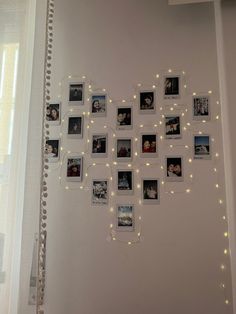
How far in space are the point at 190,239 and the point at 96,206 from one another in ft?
1.41

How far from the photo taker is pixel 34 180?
4.60 ft

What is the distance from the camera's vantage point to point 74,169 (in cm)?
146

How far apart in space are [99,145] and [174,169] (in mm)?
358

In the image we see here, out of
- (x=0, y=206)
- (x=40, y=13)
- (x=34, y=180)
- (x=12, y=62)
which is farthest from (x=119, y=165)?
(x=40, y=13)

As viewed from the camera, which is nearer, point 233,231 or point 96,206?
point 233,231

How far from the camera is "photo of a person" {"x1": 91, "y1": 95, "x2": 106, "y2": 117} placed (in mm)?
1479

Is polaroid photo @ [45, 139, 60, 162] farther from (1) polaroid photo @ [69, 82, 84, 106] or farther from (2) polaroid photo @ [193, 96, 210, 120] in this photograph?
(2) polaroid photo @ [193, 96, 210, 120]

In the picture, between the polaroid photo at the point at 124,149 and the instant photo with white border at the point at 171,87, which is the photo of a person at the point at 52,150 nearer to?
the polaroid photo at the point at 124,149

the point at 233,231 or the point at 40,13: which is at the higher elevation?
the point at 40,13

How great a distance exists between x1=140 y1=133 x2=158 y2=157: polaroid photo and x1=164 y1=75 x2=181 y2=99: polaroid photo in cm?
19

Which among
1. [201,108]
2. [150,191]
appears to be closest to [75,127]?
[150,191]

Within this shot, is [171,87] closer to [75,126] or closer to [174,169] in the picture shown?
[174,169]

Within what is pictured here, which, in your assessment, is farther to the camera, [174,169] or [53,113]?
[53,113]

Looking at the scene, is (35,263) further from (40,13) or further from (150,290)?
(40,13)
